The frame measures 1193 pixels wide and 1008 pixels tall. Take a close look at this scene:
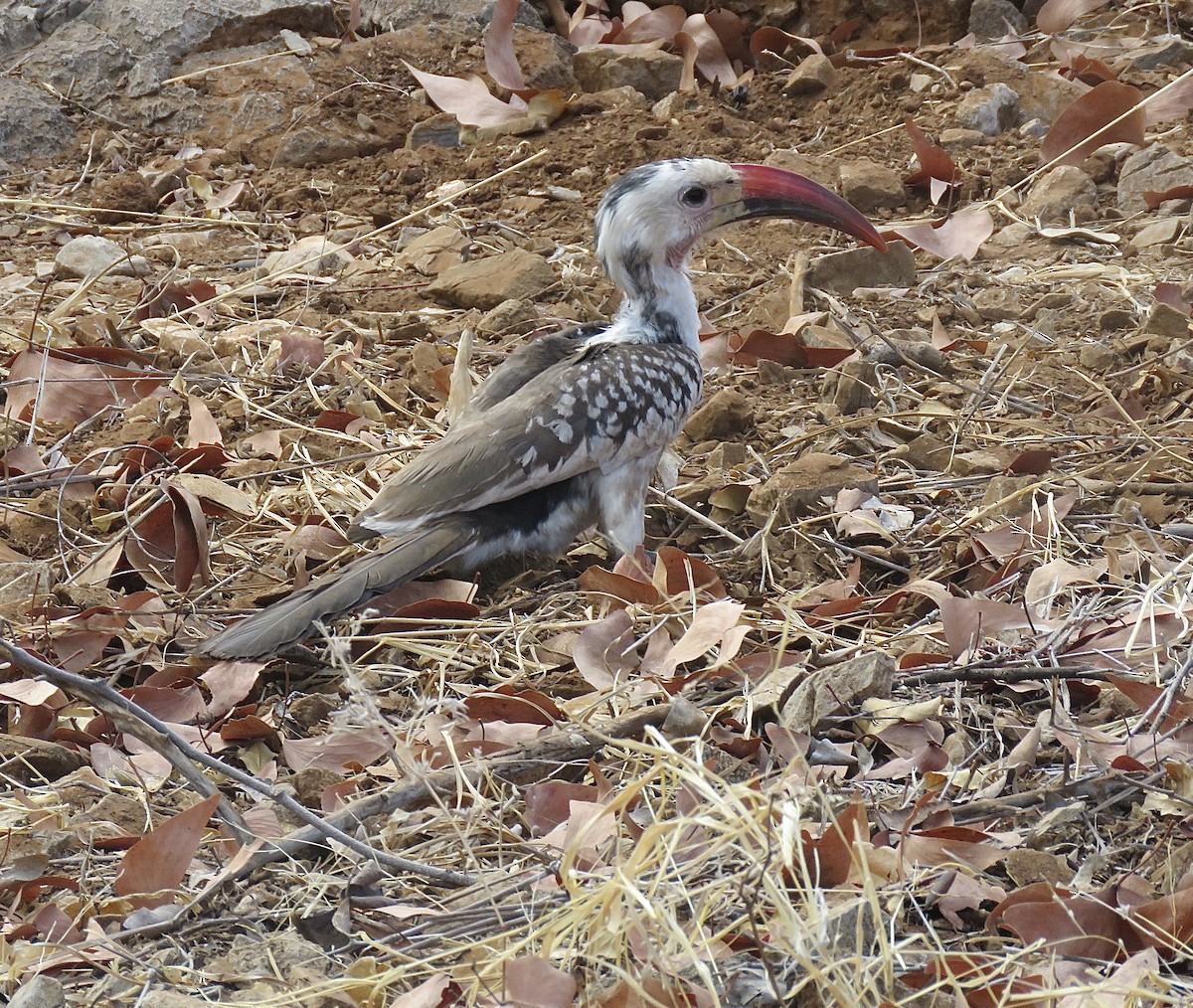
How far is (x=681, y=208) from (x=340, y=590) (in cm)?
146

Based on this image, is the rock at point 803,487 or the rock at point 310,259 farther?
the rock at point 310,259

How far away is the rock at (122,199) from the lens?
581cm

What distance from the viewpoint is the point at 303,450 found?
13.3 feet

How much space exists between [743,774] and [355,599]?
103 centimetres

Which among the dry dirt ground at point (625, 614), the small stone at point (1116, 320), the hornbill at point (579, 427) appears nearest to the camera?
the dry dirt ground at point (625, 614)

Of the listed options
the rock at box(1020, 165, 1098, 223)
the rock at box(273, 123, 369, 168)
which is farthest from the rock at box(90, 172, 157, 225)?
the rock at box(1020, 165, 1098, 223)

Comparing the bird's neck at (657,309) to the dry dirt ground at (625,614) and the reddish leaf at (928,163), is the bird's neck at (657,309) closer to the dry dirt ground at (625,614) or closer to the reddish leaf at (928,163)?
the dry dirt ground at (625,614)

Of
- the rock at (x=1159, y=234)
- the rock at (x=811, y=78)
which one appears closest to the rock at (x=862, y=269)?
the rock at (x=1159, y=234)

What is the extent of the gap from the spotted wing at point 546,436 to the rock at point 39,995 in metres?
1.55

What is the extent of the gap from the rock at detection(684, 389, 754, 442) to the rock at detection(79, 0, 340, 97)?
11.6 ft

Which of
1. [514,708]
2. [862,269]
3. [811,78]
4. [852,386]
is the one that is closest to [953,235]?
[862,269]

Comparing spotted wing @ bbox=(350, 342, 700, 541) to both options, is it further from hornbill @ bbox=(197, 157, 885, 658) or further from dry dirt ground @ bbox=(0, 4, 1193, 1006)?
dry dirt ground @ bbox=(0, 4, 1193, 1006)

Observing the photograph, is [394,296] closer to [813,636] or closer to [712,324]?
[712,324]

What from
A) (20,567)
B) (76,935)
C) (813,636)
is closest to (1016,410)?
(813,636)
